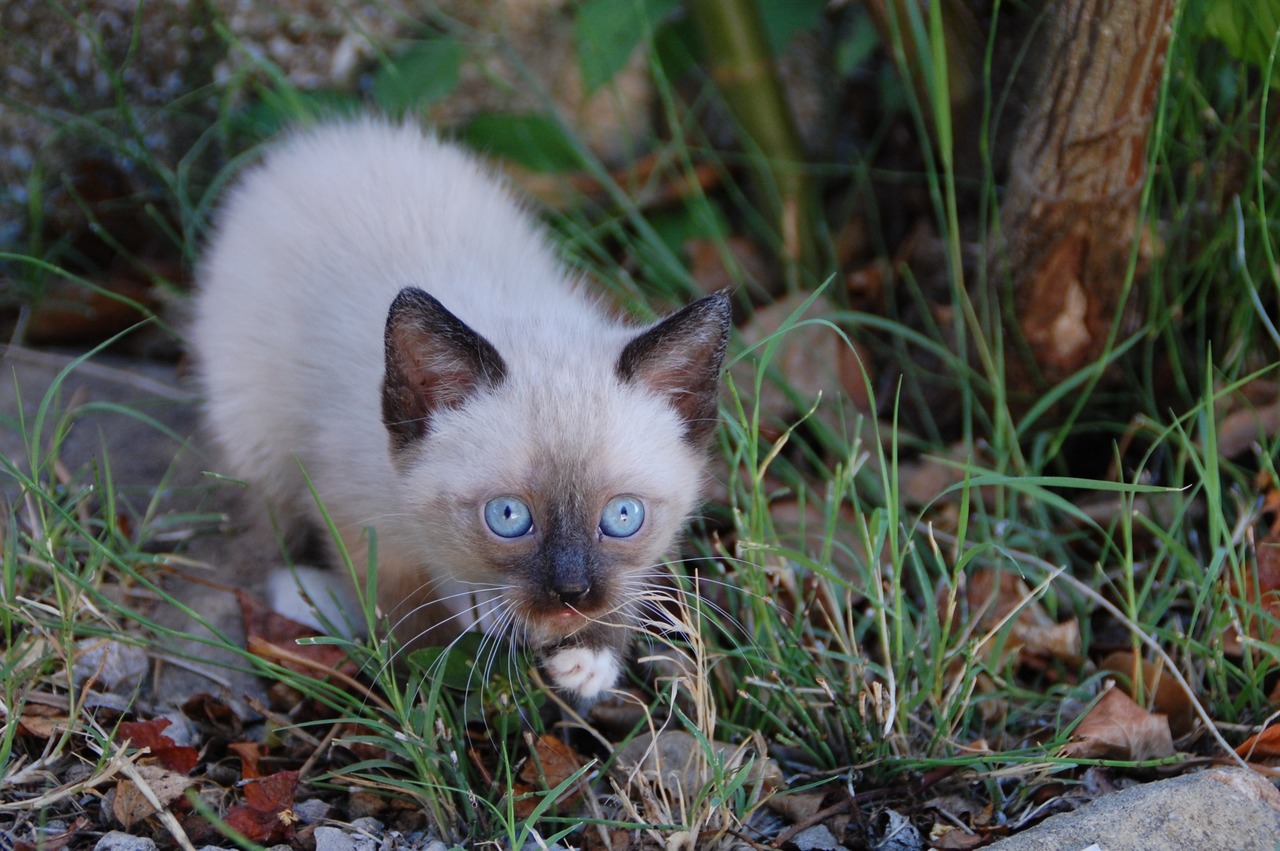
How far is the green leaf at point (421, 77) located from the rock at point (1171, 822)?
248 centimetres

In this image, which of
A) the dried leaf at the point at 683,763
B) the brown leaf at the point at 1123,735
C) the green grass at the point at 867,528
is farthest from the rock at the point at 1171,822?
the dried leaf at the point at 683,763

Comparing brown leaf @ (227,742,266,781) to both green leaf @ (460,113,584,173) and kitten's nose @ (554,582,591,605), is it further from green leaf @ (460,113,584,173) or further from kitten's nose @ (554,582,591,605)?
green leaf @ (460,113,584,173)

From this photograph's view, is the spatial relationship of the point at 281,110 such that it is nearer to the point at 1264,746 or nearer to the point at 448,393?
the point at 448,393

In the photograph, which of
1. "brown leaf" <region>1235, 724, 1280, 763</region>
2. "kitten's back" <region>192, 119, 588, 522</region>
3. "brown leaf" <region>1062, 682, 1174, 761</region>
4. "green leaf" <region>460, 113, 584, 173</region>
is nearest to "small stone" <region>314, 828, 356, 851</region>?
"kitten's back" <region>192, 119, 588, 522</region>

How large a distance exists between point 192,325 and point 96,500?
1.69ft

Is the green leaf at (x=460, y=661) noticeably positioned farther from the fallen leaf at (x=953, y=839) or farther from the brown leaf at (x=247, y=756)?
the fallen leaf at (x=953, y=839)

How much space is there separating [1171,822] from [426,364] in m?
1.48

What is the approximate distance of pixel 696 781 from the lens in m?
1.96

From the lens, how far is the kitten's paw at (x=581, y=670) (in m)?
2.18

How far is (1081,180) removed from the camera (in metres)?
2.62

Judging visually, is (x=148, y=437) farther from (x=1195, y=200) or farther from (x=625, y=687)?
(x=1195, y=200)

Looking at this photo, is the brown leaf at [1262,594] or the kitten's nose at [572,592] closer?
the kitten's nose at [572,592]

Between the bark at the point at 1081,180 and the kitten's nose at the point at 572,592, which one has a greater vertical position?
the bark at the point at 1081,180

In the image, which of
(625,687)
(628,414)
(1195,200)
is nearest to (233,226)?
(628,414)
